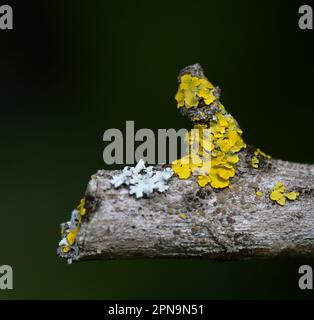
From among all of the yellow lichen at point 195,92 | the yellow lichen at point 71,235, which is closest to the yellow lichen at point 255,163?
the yellow lichen at point 195,92

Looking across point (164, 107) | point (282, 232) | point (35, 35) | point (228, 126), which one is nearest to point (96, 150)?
point (164, 107)

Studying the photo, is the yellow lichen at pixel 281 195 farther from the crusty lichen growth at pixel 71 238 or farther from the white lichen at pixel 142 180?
the crusty lichen growth at pixel 71 238

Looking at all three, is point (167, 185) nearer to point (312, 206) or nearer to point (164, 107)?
point (312, 206)

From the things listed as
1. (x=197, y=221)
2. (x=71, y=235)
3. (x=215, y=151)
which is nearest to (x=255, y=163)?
(x=215, y=151)

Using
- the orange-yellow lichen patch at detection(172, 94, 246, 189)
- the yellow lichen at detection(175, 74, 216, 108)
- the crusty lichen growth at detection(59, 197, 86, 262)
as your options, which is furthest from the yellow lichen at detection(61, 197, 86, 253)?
the yellow lichen at detection(175, 74, 216, 108)

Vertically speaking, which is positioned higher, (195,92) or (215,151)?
(195,92)

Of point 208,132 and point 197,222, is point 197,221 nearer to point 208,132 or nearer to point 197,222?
point 197,222

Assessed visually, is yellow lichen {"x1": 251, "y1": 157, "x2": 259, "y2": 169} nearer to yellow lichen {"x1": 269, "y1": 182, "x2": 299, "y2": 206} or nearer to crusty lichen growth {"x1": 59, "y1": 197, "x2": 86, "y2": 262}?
yellow lichen {"x1": 269, "y1": 182, "x2": 299, "y2": 206}
